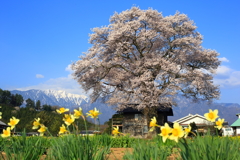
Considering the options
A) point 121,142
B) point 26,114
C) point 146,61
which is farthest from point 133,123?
point 26,114

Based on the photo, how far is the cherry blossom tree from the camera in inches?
1062

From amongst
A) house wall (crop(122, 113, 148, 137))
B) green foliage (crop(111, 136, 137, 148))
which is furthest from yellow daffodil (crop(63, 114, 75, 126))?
house wall (crop(122, 113, 148, 137))

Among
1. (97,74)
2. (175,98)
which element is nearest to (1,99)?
(97,74)

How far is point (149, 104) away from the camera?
27031mm

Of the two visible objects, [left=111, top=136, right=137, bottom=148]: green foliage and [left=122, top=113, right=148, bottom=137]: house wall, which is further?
[left=122, top=113, right=148, bottom=137]: house wall

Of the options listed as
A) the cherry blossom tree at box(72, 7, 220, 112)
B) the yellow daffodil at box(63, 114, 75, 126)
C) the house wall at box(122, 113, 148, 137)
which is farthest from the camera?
the house wall at box(122, 113, 148, 137)

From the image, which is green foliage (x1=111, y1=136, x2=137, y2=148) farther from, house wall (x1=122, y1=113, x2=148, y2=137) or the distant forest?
the distant forest

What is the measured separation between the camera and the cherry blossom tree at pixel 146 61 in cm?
2698

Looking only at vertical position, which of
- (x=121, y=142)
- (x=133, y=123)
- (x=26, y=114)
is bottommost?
(x=121, y=142)

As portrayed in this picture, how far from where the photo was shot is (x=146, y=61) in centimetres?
2802

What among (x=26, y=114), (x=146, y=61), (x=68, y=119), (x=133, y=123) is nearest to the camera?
(x=68, y=119)

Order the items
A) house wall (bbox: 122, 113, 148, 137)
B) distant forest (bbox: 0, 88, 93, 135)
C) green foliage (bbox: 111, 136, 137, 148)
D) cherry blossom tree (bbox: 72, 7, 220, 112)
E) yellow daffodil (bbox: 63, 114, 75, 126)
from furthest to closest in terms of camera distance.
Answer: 1. distant forest (bbox: 0, 88, 93, 135)
2. house wall (bbox: 122, 113, 148, 137)
3. cherry blossom tree (bbox: 72, 7, 220, 112)
4. green foliage (bbox: 111, 136, 137, 148)
5. yellow daffodil (bbox: 63, 114, 75, 126)

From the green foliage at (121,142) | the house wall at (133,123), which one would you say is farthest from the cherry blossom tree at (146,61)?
the green foliage at (121,142)

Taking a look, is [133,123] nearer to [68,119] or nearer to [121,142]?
[121,142]
